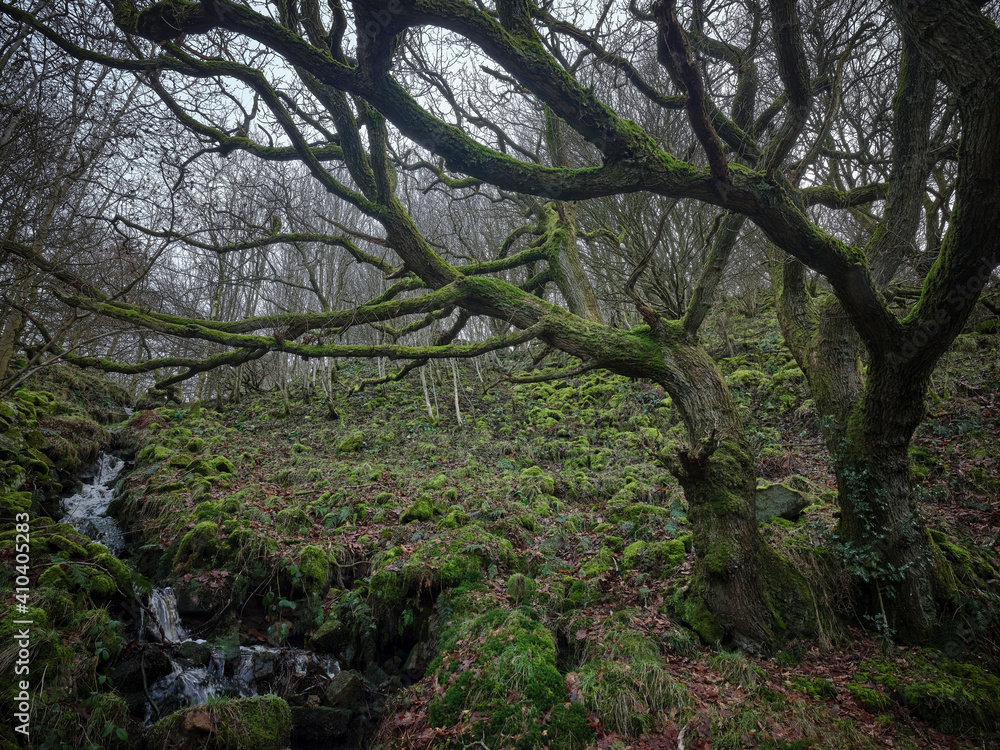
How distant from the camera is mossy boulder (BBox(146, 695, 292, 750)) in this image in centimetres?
359

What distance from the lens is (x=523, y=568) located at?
5633 mm

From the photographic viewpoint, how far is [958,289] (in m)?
3.50

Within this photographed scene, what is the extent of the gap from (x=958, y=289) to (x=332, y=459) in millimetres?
9823

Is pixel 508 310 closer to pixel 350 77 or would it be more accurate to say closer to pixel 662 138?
pixel 350 77

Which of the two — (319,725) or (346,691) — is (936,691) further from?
(319,725)

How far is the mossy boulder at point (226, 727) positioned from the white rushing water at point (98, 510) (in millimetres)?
3849

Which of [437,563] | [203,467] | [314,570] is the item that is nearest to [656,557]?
[437,563]

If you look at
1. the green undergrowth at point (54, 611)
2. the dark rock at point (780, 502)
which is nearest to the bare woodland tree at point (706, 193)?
the dark rock at point (780, 502)

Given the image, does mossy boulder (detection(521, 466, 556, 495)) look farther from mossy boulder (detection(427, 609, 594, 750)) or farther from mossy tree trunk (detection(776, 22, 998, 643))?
mossy tree trunk (detection(776, 22, 998, 643))

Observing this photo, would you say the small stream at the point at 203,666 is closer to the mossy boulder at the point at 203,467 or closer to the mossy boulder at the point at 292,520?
the mossy boulder at the point at 292,520

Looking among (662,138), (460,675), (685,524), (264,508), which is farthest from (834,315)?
(264,508)

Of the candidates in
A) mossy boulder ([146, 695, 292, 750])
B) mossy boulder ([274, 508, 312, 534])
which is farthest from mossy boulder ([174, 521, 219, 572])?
mossy boulder ([146, 695, 292, 750])

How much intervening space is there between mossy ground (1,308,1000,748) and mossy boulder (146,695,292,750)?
2.74ft

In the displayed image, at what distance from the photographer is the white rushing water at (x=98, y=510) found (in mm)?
6742
